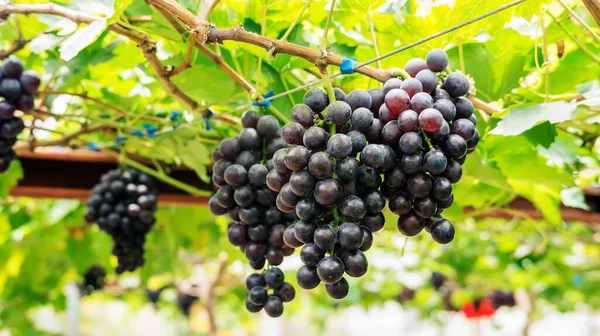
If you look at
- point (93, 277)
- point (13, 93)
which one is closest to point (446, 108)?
point (13, 93)

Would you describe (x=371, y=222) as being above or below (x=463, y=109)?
below

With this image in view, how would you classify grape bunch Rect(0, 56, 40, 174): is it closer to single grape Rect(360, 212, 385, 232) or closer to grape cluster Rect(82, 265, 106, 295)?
single grape Rect(360, 212, 385, 232)

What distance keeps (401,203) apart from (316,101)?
16 centimetres

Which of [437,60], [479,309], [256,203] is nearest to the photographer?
[437,60]

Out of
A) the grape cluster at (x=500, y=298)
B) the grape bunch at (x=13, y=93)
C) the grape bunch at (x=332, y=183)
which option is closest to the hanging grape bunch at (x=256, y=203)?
the grape bunch at (x=332, y=183)

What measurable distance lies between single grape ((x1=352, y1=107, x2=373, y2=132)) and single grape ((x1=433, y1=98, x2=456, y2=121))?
0.09m

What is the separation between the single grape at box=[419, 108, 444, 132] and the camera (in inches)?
26.1

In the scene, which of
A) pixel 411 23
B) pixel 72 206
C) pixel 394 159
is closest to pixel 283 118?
pixel 411 23

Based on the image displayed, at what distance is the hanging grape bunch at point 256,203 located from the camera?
872 millimetres

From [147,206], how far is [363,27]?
699 mm

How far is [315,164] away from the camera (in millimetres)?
650

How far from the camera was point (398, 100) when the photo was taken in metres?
0.69

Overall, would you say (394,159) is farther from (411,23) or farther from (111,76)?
(111,76)

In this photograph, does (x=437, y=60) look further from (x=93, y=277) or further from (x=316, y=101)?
(x=93, y=277)
